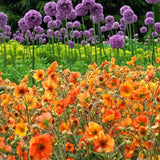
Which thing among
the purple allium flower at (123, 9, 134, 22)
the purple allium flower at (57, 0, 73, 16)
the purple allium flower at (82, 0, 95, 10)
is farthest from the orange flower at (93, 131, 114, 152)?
the purple allium flower at (123, 9, 134, 22)

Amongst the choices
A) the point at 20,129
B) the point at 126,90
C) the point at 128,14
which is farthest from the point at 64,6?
the point at 20,129

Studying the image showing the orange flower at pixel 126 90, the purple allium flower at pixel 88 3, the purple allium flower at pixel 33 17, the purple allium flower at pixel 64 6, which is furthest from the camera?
the purple allium flower at pixel 88 3

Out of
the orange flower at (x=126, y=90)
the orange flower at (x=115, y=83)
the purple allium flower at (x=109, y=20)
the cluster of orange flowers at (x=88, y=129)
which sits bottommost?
the cluster of orange flowers at (x=88, y=129)

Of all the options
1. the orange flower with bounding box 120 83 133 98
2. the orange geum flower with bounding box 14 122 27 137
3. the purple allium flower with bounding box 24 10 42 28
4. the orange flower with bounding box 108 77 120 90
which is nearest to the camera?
the orange geum flower with bounding box 14 122 27 137

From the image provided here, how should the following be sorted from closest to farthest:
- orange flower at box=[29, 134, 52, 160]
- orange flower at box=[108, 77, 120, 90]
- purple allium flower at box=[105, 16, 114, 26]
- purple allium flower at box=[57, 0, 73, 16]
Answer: orange flower at box=[29, 134, 52, 160] → orange flower at box=[108, 77, 120, 90] → purple allium flower at box=[57, 0, 73, 16] → purple allium flower at box=[105, 16, 114, 26]

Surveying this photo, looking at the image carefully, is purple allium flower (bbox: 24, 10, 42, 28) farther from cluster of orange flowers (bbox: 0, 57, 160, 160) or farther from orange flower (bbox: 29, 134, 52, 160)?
orange flower (bbox: 29, 134, 52, 160)

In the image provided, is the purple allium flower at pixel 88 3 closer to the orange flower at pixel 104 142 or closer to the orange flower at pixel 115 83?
the orange flower at pixel 115 83

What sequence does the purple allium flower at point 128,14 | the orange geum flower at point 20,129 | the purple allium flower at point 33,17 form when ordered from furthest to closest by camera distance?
the purple allium flower at point 128,14 → the purple allium flower at point 33,17 → the orange geum flower at point 20,129

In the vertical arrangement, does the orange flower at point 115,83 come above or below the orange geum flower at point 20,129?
above

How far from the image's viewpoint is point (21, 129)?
1.00 meters

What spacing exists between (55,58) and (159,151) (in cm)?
421

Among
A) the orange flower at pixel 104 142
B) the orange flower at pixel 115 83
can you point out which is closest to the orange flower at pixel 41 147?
the orange flower at pixel 104 142

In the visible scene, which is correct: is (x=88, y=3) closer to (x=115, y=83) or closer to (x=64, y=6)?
(x=64, y=6)

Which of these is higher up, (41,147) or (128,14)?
(128,14)
